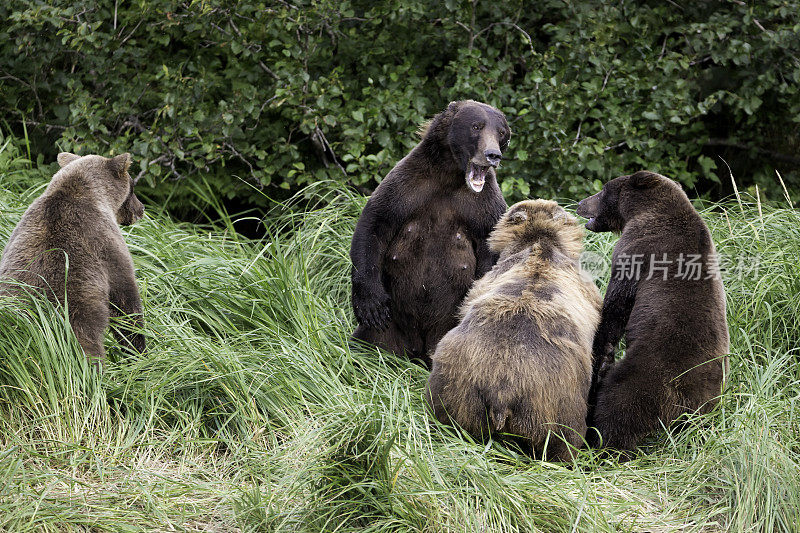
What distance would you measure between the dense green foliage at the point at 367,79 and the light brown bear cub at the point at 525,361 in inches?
127

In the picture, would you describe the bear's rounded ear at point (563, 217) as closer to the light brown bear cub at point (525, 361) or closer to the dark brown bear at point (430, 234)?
the light brown bear cub at point (525, 361)

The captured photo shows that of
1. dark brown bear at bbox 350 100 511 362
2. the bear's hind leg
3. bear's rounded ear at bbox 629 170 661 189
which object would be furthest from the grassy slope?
bear's rounded ear at bbox 629 170 661 189

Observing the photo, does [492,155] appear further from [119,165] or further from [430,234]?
[119,165]

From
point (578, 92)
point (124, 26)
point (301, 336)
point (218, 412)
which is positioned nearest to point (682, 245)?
point (301, 336)

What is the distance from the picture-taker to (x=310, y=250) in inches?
250

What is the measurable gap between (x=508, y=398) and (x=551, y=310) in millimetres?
457

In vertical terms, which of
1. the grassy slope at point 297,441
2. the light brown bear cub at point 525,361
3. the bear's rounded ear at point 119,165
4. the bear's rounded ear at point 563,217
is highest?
the bear's rounded ear at point 563,217

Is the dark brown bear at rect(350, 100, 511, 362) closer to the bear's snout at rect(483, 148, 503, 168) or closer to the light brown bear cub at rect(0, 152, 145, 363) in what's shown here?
the bear's snout at rect(483, 148, 503, 168)

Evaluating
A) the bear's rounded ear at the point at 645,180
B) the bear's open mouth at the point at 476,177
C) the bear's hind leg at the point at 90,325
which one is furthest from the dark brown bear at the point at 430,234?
the bear's hind leg at the point at 90,325

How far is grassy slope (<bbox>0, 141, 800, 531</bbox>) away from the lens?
11.8ft

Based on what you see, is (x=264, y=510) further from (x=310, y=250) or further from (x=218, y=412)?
(x=310, y=250)

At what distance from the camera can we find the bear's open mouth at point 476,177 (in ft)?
16.5

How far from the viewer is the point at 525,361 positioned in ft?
13.1

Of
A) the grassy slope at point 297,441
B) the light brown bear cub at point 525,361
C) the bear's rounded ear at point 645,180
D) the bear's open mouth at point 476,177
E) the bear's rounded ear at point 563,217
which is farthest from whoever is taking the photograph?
the bear's open mouth at point 476,177
